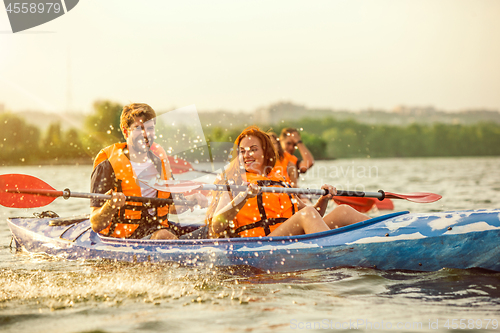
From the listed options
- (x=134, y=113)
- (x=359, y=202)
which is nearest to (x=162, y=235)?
(x=134, y=113)

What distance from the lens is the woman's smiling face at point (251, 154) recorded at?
3688 mm

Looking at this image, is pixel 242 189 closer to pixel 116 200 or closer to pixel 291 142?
pixel 116 200

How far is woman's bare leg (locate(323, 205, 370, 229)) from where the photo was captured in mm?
3892

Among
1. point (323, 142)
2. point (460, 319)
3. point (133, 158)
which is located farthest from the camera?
point (323, 142)

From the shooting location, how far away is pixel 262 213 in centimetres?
373

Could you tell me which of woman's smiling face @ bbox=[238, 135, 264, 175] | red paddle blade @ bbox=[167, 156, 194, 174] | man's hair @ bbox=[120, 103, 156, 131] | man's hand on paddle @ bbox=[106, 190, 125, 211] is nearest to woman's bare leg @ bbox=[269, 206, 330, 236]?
woman's smiling face @ bbox=[238, 135, 264, 175]

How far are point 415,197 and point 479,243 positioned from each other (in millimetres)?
→ 1495

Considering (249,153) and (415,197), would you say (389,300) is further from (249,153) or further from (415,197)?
(415,197)

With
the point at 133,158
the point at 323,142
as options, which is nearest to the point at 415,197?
the point at 133,158

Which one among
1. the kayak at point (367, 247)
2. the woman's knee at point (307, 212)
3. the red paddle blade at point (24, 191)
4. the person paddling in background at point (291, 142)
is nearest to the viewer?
the kayak at point (367, 247)

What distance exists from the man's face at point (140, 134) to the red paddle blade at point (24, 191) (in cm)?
95

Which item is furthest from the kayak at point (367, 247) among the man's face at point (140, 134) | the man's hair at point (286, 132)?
the man's hair at point (286, 132)

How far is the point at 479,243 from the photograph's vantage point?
331 centimetres

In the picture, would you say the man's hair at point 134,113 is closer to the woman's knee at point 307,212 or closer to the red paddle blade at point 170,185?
the red paddle blade at point 170,185
